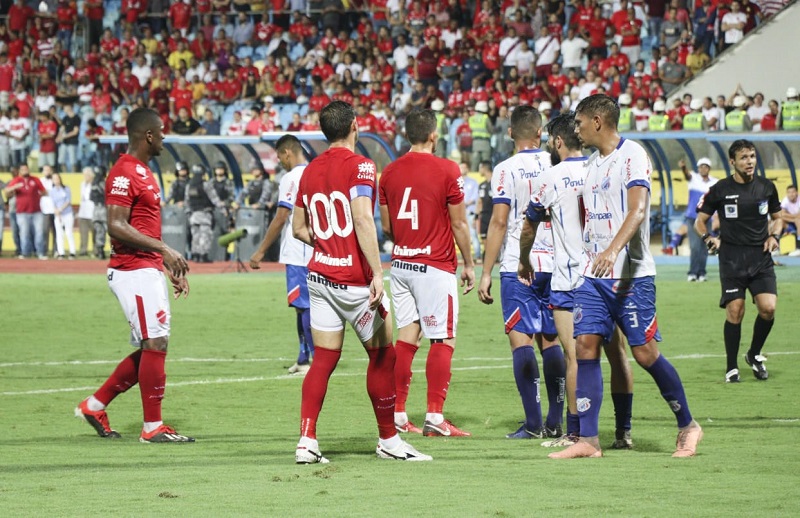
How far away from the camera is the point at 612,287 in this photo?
7.75 meters

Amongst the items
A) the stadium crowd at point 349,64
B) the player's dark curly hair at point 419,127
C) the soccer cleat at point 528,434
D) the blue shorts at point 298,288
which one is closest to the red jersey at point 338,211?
the player's dark curly hair at point 419,127

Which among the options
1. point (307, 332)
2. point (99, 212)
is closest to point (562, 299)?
point (307, 332)

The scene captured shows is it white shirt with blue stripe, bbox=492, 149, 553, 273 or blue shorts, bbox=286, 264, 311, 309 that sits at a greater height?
white shirt with blue stripe, bbox=492, 149, 553, 273

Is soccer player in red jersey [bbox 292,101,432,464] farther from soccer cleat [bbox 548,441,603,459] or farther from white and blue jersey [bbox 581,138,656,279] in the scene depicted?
white and blue jersey [bbox 581,138,656,279]

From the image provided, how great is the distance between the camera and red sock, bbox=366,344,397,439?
785 centimetres

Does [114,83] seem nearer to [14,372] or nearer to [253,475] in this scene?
[14,372]

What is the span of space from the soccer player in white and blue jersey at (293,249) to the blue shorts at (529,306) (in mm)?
3066

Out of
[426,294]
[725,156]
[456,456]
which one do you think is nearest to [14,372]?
[426,294]

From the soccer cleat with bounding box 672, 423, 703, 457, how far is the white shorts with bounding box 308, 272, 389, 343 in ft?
6.13

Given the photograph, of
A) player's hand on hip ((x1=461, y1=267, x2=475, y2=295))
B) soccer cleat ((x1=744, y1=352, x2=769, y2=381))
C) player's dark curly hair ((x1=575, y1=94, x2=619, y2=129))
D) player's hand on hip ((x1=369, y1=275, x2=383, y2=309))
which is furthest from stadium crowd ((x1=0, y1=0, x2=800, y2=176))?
player's hand on hip ((x1=369, y1=275, x2=383, y2=309))

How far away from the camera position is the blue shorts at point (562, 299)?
871cm

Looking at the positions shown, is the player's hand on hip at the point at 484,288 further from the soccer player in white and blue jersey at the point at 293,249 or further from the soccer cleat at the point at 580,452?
the soccer player in white and blue jersey at the point at 293,249

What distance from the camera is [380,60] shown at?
3625 cm

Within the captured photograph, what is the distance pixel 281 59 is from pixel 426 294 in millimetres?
29217
